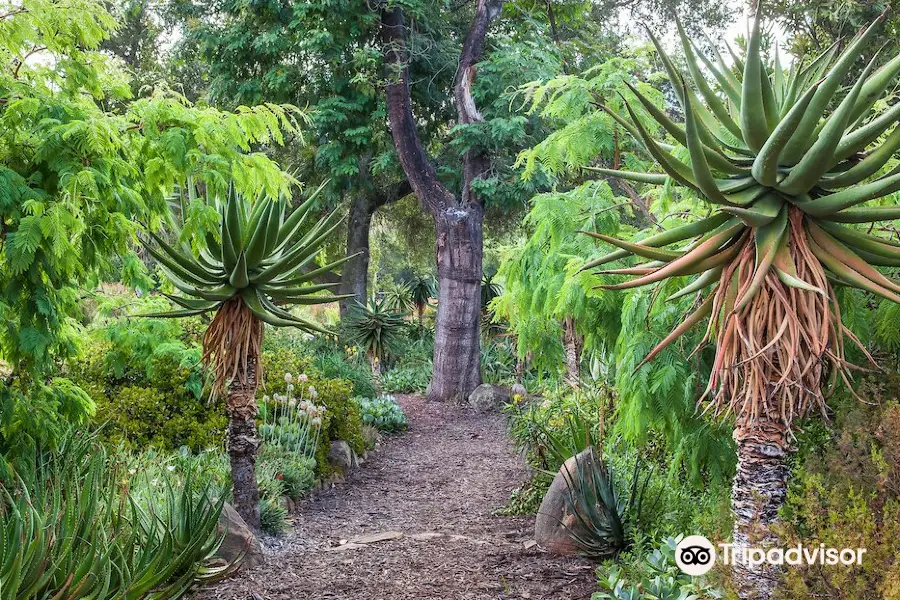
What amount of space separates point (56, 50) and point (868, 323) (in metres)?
5.05

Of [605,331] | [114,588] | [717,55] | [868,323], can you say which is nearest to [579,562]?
[605,331]

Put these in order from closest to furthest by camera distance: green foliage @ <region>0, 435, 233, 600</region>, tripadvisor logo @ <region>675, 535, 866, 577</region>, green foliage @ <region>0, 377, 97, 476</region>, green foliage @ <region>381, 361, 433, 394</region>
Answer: tripadvisor logo @ <region>675, 535, 866, 577</region>, green foliage @ <region>0, 435, 233, 600</region>, green foliage @ <region>0, 377, 97, 476</region>, green foliage @ <region>381, 361, 433, 394</region>

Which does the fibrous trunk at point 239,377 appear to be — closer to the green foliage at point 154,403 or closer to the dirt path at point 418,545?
the dirt path at point 418,545

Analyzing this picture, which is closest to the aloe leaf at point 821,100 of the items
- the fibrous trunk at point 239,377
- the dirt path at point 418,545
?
the dirt path at point 418,545

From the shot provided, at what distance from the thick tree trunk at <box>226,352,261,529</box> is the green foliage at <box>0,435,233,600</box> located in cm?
55

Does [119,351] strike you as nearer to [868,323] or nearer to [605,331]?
[605,331]

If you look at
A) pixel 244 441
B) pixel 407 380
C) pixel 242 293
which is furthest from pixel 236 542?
pixel 407 380

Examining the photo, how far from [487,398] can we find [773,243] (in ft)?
39.4

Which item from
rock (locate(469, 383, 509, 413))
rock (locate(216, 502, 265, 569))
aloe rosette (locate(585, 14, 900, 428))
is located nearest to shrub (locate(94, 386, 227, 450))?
rock (locate(216, 502, 265, 569))

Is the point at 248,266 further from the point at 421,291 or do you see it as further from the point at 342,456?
the point at 421,291

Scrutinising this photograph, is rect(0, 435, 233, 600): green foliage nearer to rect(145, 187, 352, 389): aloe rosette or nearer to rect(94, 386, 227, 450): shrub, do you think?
rect(145, 187, 352, 389): aloe rosette

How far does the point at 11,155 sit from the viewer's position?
177 inches

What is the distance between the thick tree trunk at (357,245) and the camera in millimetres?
17844

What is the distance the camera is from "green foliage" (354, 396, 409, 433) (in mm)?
12102
